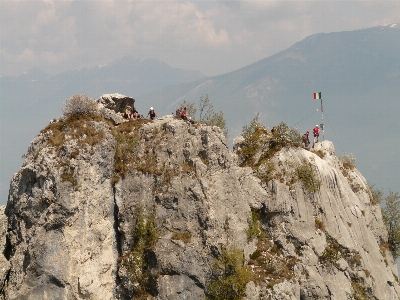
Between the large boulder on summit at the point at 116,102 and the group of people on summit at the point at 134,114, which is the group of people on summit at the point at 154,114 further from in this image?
the large boulder on summit at the point at 116,102

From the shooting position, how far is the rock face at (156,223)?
25.8 meters

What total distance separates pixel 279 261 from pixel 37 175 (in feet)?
67.8

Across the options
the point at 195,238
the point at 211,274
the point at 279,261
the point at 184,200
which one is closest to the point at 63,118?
the point at 184,200

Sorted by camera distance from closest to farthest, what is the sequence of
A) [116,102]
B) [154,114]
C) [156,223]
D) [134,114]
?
1. [156,223]
2. [154,114]
3. [134,114]
4. [116,102]

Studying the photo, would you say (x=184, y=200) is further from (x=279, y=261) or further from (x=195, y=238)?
(x=279, y=261)

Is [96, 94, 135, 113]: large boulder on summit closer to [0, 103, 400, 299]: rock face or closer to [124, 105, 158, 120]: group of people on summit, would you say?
[124, 105, 158, 120]: group of people on summit

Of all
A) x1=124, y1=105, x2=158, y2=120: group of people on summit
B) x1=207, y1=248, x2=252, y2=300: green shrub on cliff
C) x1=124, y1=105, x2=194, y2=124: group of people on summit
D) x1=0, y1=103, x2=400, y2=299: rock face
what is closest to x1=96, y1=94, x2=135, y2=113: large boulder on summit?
x1=124, y1=105, x2=158, y2=120: group of people on summit

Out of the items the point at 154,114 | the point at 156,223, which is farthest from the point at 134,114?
the point at 156,223

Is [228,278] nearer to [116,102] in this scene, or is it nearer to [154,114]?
[154,114]

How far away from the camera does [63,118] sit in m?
29.7

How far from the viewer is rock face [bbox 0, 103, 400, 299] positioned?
25.8 m

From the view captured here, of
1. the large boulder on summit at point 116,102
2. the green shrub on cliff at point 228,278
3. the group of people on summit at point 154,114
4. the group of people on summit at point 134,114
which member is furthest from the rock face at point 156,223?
the large boulder on summit at point 116,102

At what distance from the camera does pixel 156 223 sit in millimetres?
27672

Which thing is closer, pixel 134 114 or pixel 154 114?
pixel 154 114
